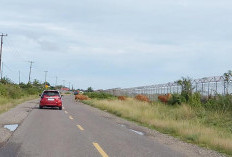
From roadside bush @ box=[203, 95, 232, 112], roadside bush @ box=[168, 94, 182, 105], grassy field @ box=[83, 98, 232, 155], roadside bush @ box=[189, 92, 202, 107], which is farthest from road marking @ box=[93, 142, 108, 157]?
roadside bush @ box=[168, 94, 182, 105]

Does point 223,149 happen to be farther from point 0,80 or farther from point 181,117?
point 0,80

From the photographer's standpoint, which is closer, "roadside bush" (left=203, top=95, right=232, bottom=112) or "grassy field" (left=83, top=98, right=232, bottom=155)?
"grassy field" (left=83, top=98, right=232, bottom=155)

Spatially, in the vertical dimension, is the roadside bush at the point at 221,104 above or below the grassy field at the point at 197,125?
above

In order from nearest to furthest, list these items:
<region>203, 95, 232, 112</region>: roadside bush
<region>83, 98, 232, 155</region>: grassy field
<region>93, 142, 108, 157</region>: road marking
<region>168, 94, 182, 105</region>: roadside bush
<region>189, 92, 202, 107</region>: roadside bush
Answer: <region>93, 142, 108, 157</region>: road marking, <region>83, 98, 232, 155</region>: grassy field, <region>203, 95, 232, 112</region>: roadside bush, <region>189, 92, 202, 107</region>: roadside bush, <region>168, 94, 182, 105</region>: roadside bush

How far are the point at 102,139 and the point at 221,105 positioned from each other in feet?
44.8

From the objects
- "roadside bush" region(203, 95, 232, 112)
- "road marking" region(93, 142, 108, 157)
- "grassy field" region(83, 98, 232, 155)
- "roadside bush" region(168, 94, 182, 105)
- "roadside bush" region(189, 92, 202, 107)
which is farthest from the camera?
"roadside bush" region(168, 94, 182, 105)

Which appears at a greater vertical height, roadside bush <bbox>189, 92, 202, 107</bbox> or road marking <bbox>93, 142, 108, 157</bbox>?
roadside bush <bbox>189, 92, 202, 107</bbox>

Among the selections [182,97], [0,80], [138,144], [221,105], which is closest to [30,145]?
[138,144]

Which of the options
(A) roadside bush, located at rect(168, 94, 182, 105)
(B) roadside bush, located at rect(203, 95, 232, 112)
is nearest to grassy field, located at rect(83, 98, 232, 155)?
(B) roadside bush, located at rect(203, 95, 232, 112)

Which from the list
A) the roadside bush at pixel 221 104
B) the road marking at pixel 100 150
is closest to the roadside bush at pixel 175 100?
the roadside bush at pixel 221 104

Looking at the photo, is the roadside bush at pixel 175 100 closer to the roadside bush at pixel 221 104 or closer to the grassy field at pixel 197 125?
the roadside bush at pixel 221 104

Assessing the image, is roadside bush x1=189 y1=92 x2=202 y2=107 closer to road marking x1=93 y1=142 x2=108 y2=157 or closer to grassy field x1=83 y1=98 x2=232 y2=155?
grassy field x1=83 y1=98 x2=232 y2=155

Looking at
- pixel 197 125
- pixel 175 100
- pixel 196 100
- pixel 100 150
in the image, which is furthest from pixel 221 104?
pixel 100 150

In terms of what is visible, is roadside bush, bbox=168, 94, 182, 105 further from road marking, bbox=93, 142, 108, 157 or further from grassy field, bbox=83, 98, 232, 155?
road marking, bbox=93, 142, 108, 157
